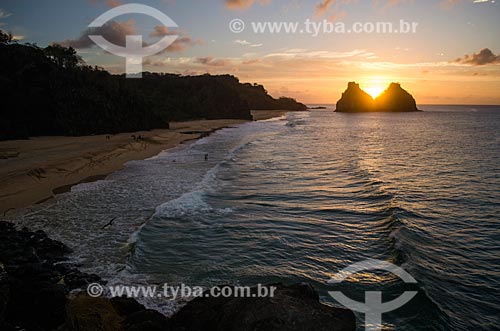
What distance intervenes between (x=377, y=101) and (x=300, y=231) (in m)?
196

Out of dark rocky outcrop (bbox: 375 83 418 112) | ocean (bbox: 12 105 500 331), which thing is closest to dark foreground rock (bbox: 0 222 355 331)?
ocean (bbox: 12 105 500 331)

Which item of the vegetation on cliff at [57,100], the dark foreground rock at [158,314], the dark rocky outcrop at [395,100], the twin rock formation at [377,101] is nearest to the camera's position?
the dark foreground rock at [158,314]

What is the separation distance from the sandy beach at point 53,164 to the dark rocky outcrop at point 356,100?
165701 millimetres

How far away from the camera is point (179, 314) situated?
701 centimetres

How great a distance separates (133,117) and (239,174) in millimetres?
33095

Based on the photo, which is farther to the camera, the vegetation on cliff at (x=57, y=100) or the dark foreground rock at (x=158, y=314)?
the vegetation on cliff at (x=57, y=100)

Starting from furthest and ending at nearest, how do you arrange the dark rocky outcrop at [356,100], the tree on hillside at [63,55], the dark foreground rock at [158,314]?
the dark rocky outcrop at [356,100], the tree on hillside at [63,55], the dark foreground rock at [158,314]

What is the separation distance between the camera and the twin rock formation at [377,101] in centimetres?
18850

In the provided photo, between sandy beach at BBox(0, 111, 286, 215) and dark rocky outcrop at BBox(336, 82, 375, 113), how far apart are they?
544 ft

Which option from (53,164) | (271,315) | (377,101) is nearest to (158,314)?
(271,315)

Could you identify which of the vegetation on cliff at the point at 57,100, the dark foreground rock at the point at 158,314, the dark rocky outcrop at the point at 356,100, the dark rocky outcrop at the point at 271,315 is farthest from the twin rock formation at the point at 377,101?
the dark foreground rock at the point at 158,314

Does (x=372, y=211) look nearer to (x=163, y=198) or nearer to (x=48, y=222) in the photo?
(x=163, y=198)

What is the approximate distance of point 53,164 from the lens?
23.1m

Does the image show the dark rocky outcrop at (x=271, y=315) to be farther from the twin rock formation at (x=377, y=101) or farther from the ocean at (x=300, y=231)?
the twin rock formation at (x=377, y=101)
